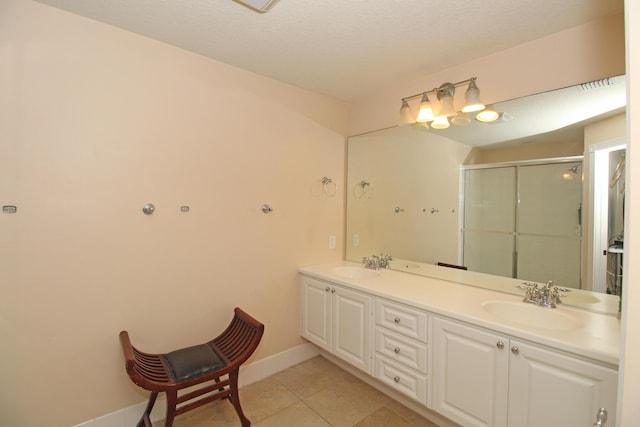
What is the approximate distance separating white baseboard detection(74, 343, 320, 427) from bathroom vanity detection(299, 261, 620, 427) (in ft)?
1.23

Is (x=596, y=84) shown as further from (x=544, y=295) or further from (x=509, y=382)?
(x=509, y=382)

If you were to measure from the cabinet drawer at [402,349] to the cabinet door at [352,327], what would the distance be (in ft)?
0.32

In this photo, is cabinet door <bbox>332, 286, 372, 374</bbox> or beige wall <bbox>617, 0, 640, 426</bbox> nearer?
beige wall <bbox>617, 0, 640, 426</bbox>

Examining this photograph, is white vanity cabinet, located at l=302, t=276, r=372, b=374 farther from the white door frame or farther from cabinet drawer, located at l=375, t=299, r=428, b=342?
the white door frame

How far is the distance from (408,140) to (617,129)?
1265mm

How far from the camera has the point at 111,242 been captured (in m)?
1.73

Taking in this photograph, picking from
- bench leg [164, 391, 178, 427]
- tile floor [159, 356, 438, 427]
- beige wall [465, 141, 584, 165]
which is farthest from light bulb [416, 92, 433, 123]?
bench leg [164, 391, 178, 427]

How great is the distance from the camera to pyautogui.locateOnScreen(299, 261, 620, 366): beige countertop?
48.3 inches

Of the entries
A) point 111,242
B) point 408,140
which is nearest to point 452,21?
point 408,140

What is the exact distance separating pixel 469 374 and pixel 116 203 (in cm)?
217

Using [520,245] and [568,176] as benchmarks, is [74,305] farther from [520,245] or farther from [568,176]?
[568,176]

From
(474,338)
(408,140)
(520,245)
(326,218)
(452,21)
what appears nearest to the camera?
(474,338)

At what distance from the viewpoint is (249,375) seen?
2297 millimetres

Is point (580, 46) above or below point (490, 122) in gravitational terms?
above
